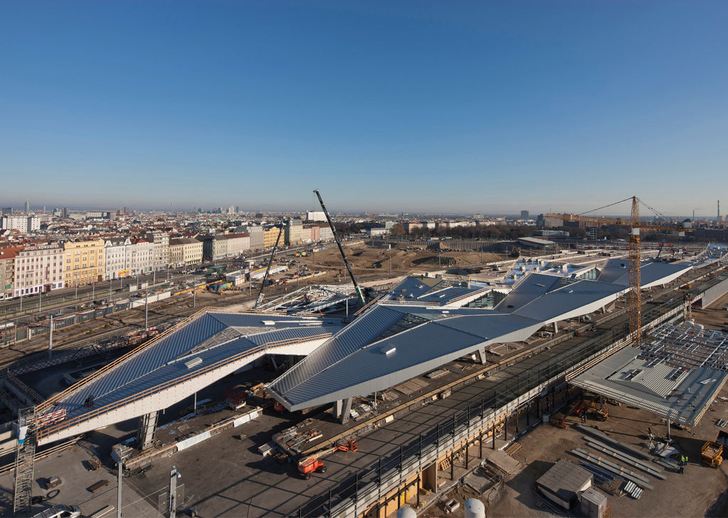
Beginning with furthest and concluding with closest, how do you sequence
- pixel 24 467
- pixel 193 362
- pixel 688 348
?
pixel 688 348, pixel 193 362, pixel 24 467

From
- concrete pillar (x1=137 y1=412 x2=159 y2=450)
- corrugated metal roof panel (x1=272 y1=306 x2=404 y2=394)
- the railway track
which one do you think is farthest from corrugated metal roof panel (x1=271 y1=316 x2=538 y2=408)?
the railway track

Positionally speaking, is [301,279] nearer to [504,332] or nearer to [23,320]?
[23,320]

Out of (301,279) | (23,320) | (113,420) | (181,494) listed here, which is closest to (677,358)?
(181,494)

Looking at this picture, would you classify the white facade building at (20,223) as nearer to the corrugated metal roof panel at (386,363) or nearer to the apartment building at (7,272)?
the apartment building at (7,272)

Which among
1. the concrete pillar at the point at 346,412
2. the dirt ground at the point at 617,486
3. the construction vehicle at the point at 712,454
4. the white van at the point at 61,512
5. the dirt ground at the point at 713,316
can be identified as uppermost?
the concrete pillar at the point at 346,412

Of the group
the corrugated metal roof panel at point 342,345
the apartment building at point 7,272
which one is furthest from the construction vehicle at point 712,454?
the apartment building at point 7,272

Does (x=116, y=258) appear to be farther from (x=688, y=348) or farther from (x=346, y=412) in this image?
(x=688, y=348)

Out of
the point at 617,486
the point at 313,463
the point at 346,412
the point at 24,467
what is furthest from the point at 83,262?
the point at 617,486

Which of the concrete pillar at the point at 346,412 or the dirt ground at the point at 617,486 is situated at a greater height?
the concrete pillar at the point at 346,412
